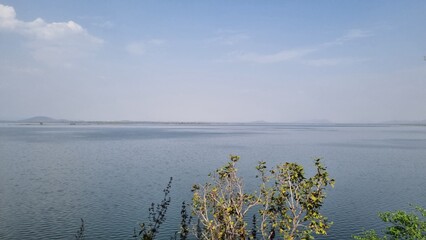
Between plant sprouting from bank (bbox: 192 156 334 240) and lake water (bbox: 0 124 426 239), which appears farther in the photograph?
lake water (bbox: 0 124 426 239)

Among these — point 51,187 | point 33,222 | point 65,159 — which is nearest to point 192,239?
point 33,222

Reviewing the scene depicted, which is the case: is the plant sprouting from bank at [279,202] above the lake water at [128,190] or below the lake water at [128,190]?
above

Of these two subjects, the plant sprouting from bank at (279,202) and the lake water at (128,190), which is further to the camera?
the lake water at (128,190)

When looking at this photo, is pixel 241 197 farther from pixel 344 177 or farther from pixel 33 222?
pixel 344 177

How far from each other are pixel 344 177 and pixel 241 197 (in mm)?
66306

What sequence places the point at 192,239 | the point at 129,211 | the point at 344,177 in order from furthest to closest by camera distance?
the point at 344,177
the point at 129,211
the point at 192,239

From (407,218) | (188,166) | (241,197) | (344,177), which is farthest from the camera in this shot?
(188,166)

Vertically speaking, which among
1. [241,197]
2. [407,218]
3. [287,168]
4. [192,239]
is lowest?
[192,239]

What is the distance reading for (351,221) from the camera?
155 ft

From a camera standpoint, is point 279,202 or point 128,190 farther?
point 128,190

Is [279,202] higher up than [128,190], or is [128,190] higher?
[279,202]

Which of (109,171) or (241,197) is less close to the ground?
(241,197)

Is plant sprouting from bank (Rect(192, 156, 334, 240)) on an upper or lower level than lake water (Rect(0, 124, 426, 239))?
upper

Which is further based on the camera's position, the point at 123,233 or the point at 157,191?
the point at 157,191
